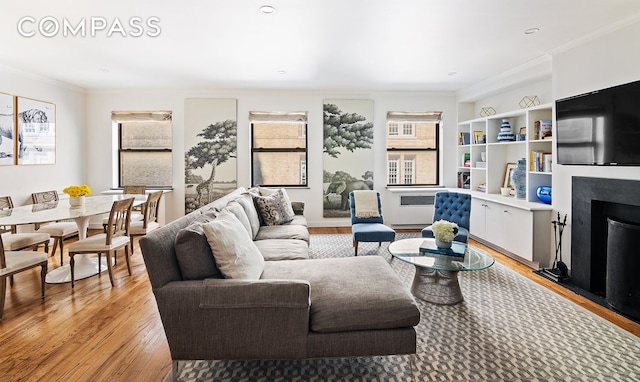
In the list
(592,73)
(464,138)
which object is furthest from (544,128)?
(464,138)

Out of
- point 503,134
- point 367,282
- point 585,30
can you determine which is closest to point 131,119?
point 367,282

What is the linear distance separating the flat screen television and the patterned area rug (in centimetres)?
141

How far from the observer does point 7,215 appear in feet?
10.9

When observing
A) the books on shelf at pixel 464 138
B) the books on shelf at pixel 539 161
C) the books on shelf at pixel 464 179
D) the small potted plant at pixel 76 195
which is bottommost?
the small potted plant at pixel 76 195

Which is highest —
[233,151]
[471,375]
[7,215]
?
[233,151]

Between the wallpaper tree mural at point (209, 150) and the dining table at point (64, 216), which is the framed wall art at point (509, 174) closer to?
the wallpaper tree mural at point (209, 150)

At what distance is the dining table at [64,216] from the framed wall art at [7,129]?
1228 mm

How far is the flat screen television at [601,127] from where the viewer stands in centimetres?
300

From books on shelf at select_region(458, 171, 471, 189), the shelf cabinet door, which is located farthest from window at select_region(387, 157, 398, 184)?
the shelf cabinet door

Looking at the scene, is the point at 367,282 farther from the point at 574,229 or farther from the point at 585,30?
the point at 585,30

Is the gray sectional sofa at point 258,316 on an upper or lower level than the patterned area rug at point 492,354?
upper

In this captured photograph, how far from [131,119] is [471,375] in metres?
6.47

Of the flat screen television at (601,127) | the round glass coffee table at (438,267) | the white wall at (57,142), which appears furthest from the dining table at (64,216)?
the flat screen television at (601,127)

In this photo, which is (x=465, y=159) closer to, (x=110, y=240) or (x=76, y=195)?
(x=110, y=240)
